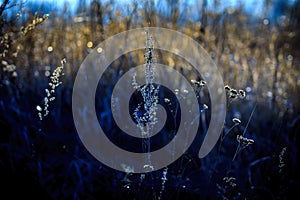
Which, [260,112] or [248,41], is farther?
[248,41]

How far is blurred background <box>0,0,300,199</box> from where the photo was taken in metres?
2.17

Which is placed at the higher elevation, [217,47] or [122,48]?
[217,47]

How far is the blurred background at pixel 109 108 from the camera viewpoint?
85.4 inches

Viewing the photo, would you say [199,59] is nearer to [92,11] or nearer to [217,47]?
[217,47]

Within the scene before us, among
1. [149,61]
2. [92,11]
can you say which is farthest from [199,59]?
[149,61]

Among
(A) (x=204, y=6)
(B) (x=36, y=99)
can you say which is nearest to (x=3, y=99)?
(B) (x=36, y=99)

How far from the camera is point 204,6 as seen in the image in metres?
3.20

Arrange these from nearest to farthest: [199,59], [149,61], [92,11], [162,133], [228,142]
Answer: [149,61]
[162,133]
[228,142]
[92,11]
[199,59]

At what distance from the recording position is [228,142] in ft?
9.15

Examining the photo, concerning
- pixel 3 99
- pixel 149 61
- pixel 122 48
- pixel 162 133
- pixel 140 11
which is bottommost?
pixel 149 61

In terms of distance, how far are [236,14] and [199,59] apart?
3.31 feet

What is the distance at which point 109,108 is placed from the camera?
270 centimetres

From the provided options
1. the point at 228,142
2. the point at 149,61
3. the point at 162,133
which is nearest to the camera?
the point at 149,61

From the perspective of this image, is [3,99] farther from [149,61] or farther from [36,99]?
[149,61]
